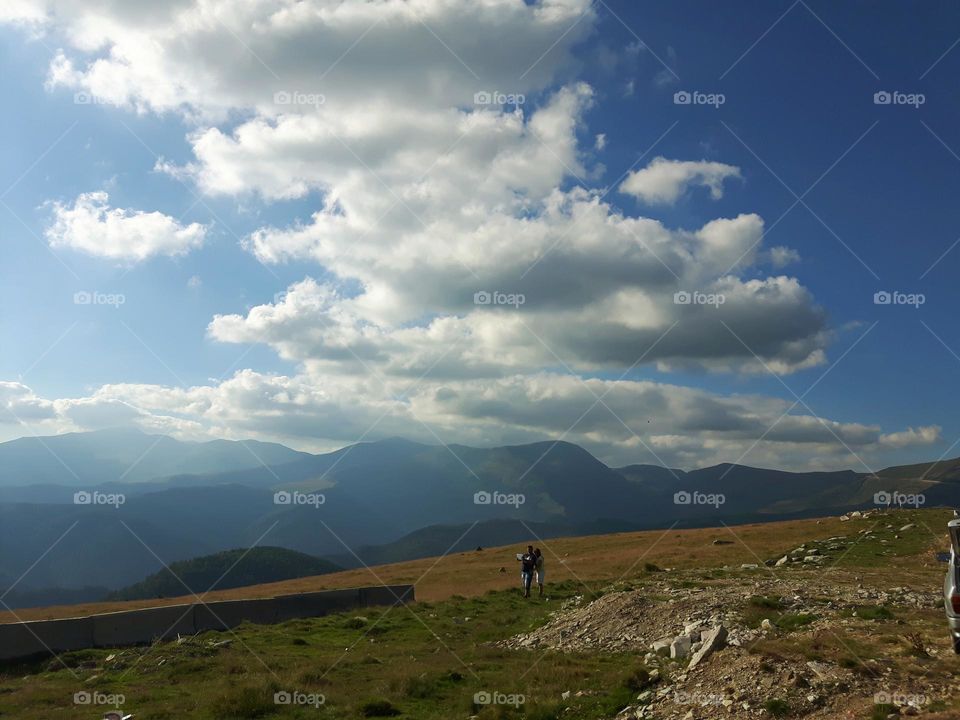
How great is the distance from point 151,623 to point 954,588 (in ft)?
89.1

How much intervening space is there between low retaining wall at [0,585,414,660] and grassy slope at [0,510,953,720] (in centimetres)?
99

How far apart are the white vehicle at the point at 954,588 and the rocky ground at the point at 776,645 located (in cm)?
55

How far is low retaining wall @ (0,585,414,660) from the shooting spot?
23525 mm

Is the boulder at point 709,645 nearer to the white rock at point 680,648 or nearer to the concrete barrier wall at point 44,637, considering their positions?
the white rock at point 680,648

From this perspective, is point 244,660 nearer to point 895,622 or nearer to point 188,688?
point 188,688

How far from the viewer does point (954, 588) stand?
562 inches

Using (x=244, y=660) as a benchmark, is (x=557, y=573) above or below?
below

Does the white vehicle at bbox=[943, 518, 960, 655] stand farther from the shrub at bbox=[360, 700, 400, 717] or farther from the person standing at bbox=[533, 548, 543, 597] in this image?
the person standing at bbox=[533, 548, 543, 597]

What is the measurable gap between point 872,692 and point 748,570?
2430cm

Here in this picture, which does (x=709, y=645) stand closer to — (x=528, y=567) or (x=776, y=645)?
(x=776, y=645)

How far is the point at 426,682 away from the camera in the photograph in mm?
18359

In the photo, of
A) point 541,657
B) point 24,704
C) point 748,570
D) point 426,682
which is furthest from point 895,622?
point 24,704
